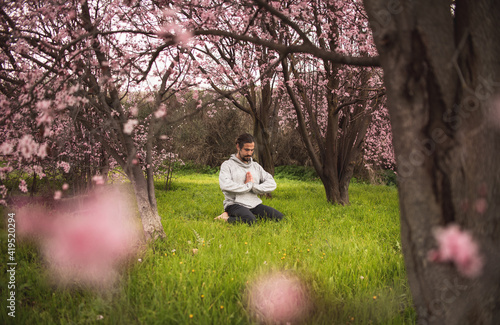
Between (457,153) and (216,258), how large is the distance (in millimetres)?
2127

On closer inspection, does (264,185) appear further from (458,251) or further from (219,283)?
(458,251)

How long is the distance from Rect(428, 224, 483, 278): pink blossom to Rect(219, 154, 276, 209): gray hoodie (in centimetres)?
371

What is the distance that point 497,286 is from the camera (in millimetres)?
1209

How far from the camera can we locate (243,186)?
4.82 meters

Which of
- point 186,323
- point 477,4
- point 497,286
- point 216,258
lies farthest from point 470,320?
point 216,258

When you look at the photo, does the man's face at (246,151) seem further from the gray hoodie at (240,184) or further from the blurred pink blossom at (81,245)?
the blurred pink blossom at (81,245)

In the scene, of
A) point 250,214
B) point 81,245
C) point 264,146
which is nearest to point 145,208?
point 81,245

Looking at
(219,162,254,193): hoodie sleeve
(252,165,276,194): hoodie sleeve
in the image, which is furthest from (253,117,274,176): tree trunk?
(219,162,254,193): hoodie sleeve

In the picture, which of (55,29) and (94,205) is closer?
(55,29)

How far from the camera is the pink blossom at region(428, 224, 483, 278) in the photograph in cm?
Answer: 115

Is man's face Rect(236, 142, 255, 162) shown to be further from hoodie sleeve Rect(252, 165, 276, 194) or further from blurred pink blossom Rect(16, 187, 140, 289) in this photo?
blurred pink blossom Rect(16, 187, 140, 289)

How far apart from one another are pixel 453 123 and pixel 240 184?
3903 millimetres

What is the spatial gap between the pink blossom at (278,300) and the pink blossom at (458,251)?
3.43ft

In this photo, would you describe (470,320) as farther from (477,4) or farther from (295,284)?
(477,4)
